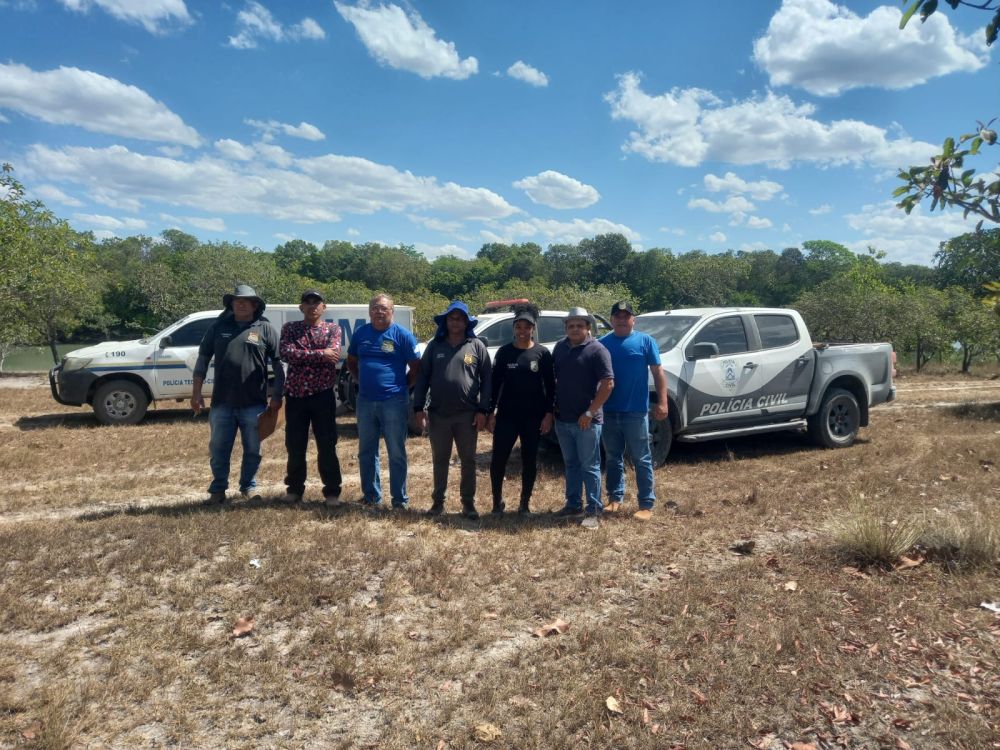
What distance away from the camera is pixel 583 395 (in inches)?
209

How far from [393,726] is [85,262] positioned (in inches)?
980

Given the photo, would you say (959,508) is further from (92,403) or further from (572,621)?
(92,403)

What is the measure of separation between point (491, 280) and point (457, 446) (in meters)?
90.9

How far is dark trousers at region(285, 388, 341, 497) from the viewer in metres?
5.56

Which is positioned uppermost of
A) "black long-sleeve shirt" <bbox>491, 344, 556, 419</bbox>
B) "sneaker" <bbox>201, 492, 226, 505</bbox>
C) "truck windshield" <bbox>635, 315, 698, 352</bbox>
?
"truck windshield" <bbox>635, 315, 698, 352</bbox>

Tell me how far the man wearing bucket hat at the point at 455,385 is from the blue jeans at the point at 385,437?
211 mm

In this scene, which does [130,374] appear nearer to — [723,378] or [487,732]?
[723,378]

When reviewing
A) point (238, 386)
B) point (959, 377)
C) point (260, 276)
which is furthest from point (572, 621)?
point (260, 276)

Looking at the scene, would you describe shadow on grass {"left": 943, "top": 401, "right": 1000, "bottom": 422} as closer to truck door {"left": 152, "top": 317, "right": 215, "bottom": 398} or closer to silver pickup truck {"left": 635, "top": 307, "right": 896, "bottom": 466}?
silver pickup truck {"left": 635, "top": 307, "right": 896, "bottom": 466}

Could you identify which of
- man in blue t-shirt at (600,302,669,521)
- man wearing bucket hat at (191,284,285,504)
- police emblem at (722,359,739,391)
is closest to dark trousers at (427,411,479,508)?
man in blue t-shirt at (600,302,669,521)

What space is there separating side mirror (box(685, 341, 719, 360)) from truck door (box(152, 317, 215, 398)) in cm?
770

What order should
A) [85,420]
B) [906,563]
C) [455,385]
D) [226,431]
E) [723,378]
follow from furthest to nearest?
[85,420], [723,378], [226,431], [455,385], [906,563]

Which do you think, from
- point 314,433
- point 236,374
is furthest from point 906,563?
point 236,374

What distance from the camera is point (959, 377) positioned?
24.1 metres
